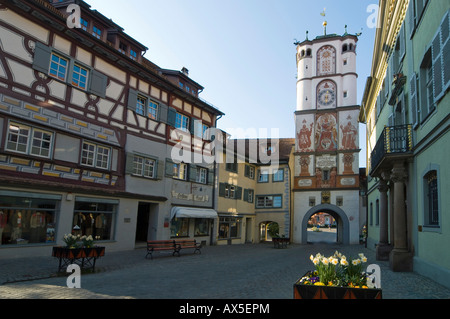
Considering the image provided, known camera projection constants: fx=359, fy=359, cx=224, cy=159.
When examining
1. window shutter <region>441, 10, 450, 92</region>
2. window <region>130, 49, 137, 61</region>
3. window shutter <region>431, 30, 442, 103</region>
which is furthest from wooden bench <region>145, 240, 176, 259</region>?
window shutter <region>441, 10, 450, 92</region>

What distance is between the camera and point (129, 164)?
1834 centimetres

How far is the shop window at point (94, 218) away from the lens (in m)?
15.8

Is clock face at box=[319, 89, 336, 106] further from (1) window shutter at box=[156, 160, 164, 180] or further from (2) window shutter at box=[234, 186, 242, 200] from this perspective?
(1) window shutter at box=[156, 160, 164, 180]

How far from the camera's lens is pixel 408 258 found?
1264 cm

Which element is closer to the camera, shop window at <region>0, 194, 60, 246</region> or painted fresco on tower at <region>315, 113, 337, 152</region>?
shop window at <region>0, 194, 60, 246</region>

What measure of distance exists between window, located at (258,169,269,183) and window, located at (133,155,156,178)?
15427 mm

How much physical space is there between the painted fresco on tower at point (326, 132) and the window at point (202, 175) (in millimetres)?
13347

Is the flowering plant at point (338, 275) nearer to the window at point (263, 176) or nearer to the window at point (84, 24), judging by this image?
the window at point (84, 24)

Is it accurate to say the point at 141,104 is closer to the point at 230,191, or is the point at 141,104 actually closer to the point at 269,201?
the point at 230,191

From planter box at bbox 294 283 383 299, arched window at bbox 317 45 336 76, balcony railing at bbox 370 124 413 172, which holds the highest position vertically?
arched window at bbox 317 45 336 76

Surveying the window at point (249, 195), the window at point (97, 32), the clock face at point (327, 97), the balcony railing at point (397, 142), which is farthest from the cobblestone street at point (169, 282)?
the clock face at point (327, 97)

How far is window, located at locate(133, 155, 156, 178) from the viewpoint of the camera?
62.7 ft
